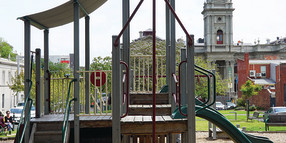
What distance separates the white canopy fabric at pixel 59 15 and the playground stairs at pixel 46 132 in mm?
2390

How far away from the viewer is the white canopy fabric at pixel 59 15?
7.79 metres

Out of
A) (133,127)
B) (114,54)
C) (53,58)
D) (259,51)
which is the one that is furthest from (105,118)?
(53,58)

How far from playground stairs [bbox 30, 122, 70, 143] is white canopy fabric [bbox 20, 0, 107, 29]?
239 cm

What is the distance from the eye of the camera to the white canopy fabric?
779 centimetres

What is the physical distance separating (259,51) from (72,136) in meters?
76.6

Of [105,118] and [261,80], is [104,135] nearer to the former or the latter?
[105,118]

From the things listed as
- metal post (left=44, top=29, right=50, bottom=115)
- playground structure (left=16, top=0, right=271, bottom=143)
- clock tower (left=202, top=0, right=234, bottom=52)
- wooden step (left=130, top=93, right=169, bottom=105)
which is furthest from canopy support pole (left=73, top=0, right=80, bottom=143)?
clock tower (left=202, top=0, right=234, bottom=52)

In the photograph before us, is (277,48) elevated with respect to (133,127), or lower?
elevated

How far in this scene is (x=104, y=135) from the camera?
7.38 meters

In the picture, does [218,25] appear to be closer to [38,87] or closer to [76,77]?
[38,87]

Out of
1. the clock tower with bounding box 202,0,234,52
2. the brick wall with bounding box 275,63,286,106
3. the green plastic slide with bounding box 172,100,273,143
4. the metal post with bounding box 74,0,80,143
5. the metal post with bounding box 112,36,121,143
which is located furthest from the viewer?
the clock tower with bounding box 202,0,234,52

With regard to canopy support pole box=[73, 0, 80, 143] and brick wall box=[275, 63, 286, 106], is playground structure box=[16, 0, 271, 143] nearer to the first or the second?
canopy support pole box=[73, 0, 80, 143]

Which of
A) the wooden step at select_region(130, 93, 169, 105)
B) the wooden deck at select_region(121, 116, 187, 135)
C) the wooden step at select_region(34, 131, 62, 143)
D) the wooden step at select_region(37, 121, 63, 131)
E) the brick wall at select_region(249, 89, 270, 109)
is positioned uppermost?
the wooden step at select_region(130, 93, 169, 105)

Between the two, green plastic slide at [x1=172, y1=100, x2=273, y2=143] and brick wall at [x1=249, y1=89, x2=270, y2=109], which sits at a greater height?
green plastic slide at [x1=172, y1=100, x2=273, y2=143]
